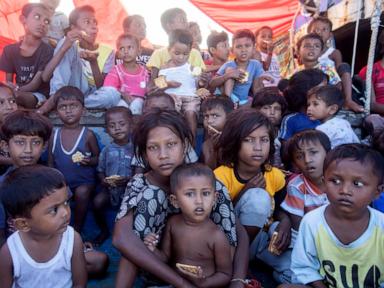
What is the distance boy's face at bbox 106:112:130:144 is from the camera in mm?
3367

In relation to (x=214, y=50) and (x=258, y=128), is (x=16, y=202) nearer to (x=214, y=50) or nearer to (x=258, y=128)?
(x=258, y=128)

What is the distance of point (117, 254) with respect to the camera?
284 centimetres

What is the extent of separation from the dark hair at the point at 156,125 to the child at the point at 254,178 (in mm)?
331

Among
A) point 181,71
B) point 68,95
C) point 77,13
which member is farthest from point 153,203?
point 77,13

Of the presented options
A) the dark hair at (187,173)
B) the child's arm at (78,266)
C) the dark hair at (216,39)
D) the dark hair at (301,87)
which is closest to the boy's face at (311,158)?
the dark hair at (187,173)

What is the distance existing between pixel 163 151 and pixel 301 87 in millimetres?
1829

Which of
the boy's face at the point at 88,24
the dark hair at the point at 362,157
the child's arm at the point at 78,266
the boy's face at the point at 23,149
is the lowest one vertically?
the child's arm at the point at 78,266

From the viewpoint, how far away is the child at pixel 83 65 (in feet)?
12.6

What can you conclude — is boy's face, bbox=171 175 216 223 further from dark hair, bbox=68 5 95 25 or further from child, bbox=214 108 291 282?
dark hair, bbox=68 5 95 25

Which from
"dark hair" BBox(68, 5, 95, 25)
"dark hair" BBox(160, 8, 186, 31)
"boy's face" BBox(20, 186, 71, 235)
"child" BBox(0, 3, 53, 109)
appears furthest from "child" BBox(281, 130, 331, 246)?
"dark hair" BBox(160, 8, 186, 31)

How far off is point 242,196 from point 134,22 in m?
3.44

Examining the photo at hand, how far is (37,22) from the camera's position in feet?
13.4

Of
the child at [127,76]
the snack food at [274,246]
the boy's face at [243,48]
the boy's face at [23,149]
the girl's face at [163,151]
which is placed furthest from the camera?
the boy's face at [243,48]

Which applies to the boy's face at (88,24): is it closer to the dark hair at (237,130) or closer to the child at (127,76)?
the child at (127,76)
